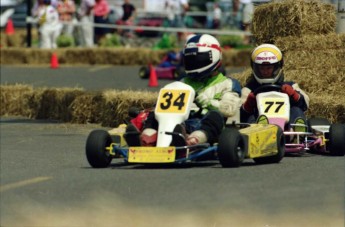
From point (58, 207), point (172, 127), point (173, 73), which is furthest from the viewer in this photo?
point (173, 73)

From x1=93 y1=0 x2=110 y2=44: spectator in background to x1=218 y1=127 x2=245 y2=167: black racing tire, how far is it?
20450mm

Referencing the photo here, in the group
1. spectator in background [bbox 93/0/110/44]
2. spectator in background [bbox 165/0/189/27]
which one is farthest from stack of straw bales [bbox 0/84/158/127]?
spectator in background [bbox 165/0/189/27]

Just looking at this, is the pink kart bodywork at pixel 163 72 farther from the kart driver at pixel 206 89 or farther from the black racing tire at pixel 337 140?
the black racing tire at pixel 337 140

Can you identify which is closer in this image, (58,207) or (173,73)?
(58,207)

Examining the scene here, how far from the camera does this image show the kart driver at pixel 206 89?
10664 mm

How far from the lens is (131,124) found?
10.8 metres

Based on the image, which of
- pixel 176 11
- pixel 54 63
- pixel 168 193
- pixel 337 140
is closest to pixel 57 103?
pixel 337 140

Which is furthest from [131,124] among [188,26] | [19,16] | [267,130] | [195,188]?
[19,16]

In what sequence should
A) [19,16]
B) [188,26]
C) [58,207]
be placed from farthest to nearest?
[19,16] → [188,26] → [58,207]

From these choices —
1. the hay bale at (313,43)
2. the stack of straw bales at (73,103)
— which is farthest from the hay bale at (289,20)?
the stack of straw bales at (73,103)

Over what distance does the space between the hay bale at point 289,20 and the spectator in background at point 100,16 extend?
51.4 ft

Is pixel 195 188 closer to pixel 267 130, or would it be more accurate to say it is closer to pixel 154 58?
pixel 267 130

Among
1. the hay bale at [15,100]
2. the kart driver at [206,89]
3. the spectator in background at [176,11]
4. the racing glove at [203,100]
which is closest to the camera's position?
the kart driver at [206,89]

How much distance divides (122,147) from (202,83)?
105 centimetres
